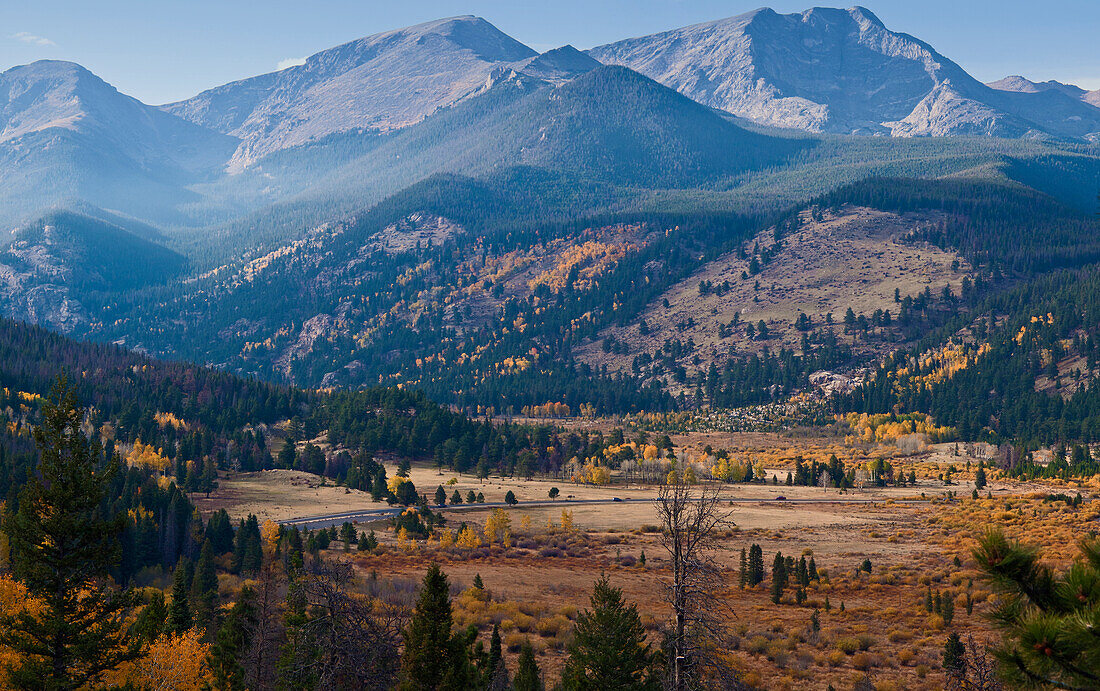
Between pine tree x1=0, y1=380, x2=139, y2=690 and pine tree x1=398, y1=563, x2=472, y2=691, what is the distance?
12403 millimetres

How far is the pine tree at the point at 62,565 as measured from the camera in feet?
110

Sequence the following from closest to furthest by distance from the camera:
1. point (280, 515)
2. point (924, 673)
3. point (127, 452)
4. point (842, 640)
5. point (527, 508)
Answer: point (924, 673) < point (842, 640) < point (280, 515) < point (527, 508) < point (127, 452)

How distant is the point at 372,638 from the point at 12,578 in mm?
22521

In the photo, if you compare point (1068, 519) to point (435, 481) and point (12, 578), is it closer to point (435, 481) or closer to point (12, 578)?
point (435, 481)

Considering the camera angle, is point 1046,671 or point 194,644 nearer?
point 1046,671

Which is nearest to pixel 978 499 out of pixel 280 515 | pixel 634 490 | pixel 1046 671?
pixel 634 490

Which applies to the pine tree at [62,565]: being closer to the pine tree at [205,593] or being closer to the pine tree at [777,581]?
the pine tree at [205,593]

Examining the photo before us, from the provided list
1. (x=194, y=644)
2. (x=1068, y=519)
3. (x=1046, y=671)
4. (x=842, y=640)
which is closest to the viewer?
(x=1046, y=671)

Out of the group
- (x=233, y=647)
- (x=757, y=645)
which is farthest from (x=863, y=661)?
(x=233, y=647)

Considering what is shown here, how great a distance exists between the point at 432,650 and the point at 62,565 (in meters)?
15.3

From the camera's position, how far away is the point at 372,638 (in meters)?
34.2

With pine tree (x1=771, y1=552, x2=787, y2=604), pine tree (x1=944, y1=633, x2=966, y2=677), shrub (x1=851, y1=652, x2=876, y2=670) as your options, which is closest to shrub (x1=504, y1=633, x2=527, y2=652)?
shrub (x1=851, y1=652, x2=876, y2=670)

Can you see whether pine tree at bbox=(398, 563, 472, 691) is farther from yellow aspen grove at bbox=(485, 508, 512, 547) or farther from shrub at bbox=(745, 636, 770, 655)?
yellow aspen grove at bbox=(485, 508, 512, 547)

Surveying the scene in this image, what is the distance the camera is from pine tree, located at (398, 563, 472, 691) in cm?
3209
